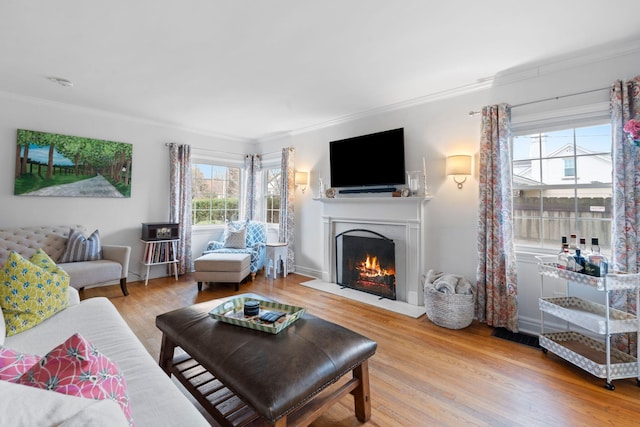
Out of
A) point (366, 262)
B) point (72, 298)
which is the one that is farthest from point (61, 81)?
point (366, 262)

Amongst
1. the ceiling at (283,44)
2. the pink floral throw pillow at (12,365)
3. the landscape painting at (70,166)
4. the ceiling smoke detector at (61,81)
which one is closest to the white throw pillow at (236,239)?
the landscape painting at (70,166)

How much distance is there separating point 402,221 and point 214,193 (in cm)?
357

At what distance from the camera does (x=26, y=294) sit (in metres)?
1.74

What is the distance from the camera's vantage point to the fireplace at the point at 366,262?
3.65 meters

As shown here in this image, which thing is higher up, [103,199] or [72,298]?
[103,199]

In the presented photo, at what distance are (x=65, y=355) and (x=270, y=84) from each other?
9.50ft

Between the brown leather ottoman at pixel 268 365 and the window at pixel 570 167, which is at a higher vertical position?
the window at pixel 570 167

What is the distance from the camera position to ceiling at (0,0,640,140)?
1.92 m

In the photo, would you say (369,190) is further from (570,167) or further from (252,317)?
(252,317)

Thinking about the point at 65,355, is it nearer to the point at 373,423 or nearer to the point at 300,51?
the point at 373,423

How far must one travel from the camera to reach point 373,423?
1601 mm

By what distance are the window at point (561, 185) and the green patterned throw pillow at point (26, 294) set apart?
152 inches

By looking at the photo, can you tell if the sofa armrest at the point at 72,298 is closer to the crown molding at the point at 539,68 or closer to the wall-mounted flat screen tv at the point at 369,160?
the wall-mounted flat screen tv at the point at 369,160

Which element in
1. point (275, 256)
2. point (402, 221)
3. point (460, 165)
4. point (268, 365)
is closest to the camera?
point (268, 365)
